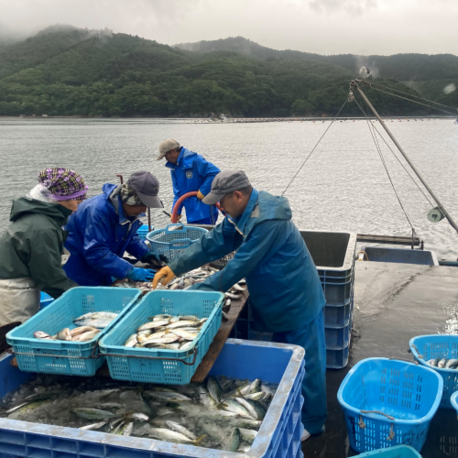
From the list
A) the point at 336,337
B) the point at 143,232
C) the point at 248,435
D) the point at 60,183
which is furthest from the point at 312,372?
the point at 143,232

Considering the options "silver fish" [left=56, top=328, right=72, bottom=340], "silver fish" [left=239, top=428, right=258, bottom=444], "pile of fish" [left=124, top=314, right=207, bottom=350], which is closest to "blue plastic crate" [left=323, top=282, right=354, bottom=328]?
"pile of fish" [left=124, top=314, right=207, bottom=350]

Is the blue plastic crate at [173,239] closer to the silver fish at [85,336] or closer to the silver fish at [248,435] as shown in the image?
the silver fish at [85,336]

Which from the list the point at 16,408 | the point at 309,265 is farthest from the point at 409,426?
the point at 16,408

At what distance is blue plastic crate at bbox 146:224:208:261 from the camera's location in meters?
4.73

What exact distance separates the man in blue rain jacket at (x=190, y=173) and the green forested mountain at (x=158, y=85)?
7530 centimetres

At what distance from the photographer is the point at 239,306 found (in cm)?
343

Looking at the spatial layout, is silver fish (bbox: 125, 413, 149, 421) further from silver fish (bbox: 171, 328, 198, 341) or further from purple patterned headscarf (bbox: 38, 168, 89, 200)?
purple patterned headscarf (bbox: 38, 168, 89, 200)

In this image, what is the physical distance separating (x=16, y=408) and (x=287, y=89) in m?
101

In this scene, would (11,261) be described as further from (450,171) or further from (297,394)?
(450,171)

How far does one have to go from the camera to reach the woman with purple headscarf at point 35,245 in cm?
314

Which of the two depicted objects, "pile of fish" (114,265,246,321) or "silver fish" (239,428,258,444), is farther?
"pile of fish" (114,265,246,321)

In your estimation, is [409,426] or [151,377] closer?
[151,377]

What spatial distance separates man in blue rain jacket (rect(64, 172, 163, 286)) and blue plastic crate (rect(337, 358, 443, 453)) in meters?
2.01

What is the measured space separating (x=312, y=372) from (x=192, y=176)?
501cm
